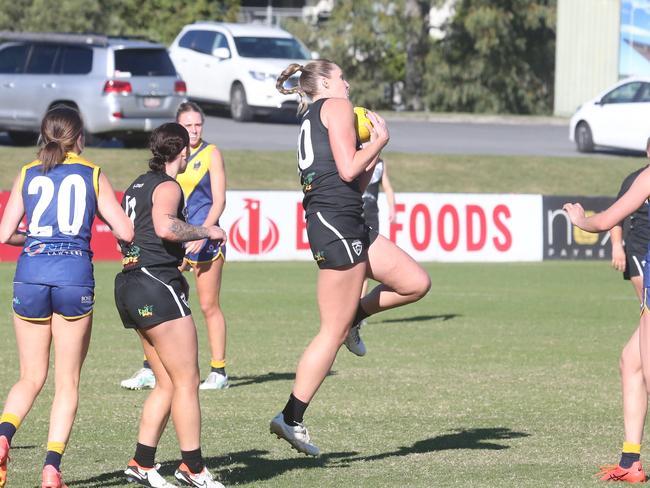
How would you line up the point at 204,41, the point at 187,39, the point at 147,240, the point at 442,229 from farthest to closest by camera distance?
1. the point at 187,39
2. the point at 204,41
3. the point at 442,229
4. the point at 147,240

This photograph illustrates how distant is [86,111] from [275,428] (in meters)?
19.3

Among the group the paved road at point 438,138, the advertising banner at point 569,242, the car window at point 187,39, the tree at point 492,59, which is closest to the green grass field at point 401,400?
the advertising banner at point 569,242

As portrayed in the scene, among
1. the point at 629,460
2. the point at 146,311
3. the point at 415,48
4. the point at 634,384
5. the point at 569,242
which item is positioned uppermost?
the point at 415,48

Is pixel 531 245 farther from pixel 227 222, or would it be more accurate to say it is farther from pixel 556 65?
pixel 556 65

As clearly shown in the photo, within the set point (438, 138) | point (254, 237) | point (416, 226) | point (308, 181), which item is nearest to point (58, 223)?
point (308, 181)

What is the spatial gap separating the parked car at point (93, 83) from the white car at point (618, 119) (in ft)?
30.7

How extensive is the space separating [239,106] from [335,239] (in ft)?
84.8

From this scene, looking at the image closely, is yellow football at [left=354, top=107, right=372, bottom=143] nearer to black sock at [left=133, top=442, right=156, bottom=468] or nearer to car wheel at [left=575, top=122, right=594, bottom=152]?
black sock at [left=133, top=442, right=156, bottom=468]

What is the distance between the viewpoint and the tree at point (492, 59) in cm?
4084

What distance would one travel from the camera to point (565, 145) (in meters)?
32.5

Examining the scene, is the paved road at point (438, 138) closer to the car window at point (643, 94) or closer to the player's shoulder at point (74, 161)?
the car window at point (643, 94)

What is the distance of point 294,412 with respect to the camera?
741cm

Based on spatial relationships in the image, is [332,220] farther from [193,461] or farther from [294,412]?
[193,461]

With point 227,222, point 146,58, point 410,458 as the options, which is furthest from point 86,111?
point 410,458
